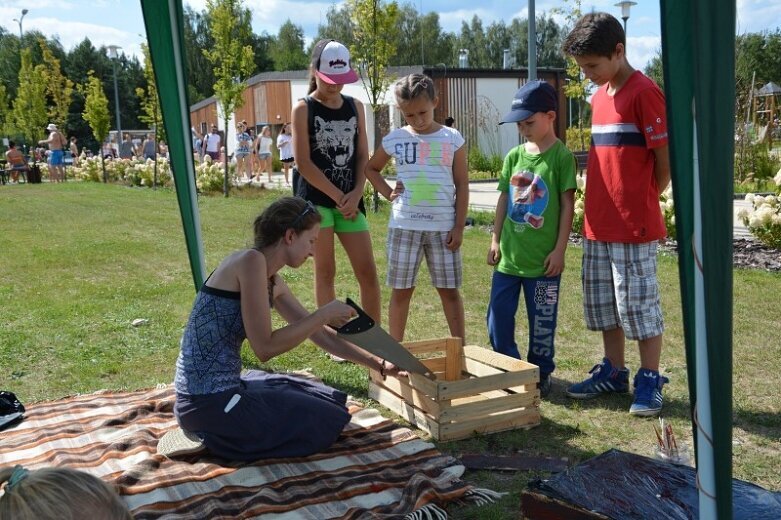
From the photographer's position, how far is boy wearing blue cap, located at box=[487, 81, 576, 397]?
14.1 ft

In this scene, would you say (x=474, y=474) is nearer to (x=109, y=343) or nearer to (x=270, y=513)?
(x=270, y=513)

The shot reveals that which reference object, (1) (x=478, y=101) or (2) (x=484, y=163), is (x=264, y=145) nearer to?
(2) (x=484, y=163)

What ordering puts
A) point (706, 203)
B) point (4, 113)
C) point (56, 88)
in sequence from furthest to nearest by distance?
point (4, 113) → point (56, 88) → point (706, 203)

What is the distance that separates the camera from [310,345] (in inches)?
223

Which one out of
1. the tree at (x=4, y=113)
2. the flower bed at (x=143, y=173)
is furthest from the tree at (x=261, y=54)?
the flower bed at (x=143, y=173)

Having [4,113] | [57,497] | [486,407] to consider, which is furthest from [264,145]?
[4,113]

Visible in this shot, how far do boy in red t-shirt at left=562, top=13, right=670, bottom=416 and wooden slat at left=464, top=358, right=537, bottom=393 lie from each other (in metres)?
0.60

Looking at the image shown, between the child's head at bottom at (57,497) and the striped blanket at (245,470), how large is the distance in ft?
5.07

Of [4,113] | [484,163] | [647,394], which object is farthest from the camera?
[4,113]

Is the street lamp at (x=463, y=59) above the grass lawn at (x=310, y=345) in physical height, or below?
above

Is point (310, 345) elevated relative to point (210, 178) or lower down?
lower down

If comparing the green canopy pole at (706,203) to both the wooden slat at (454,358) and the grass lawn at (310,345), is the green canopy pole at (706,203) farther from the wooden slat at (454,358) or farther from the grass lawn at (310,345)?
the wooden slat at (454,358)

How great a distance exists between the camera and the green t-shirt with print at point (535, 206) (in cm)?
432

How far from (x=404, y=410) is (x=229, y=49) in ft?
49.4
